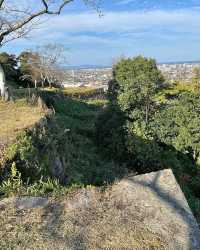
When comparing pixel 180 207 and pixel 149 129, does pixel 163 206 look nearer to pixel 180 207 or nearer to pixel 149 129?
pixel 180 207

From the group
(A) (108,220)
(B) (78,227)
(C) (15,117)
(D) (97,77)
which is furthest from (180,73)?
(B) (78,227)

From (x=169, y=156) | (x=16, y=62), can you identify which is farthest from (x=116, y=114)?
(x=16, y=62)

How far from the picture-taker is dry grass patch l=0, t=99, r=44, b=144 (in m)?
10.4

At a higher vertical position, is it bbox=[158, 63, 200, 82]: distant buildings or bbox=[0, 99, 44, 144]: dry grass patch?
bbox=[0, 99, 44, 144]: dry grass patch

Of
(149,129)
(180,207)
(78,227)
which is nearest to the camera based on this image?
(78,227)

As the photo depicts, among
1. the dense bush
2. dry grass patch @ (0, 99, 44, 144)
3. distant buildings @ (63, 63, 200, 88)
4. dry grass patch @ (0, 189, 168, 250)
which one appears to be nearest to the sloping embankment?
dry grass patch @ (0, 189, 168, 250)

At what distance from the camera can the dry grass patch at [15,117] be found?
10422mm

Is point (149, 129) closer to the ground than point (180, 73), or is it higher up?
higher up

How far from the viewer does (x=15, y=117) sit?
41.8 ft

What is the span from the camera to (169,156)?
22.7 metres

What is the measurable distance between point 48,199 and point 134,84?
688 inches

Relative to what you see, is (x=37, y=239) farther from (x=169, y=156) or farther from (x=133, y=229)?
(x=169, y=156)

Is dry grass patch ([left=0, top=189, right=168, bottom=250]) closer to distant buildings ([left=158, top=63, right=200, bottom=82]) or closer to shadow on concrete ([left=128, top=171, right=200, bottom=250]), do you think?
shadow on concrete ([left=128, top=171, right=200, bottom=250])

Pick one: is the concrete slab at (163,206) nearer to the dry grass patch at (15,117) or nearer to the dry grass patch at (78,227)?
the dry grass patch at (78,227)
